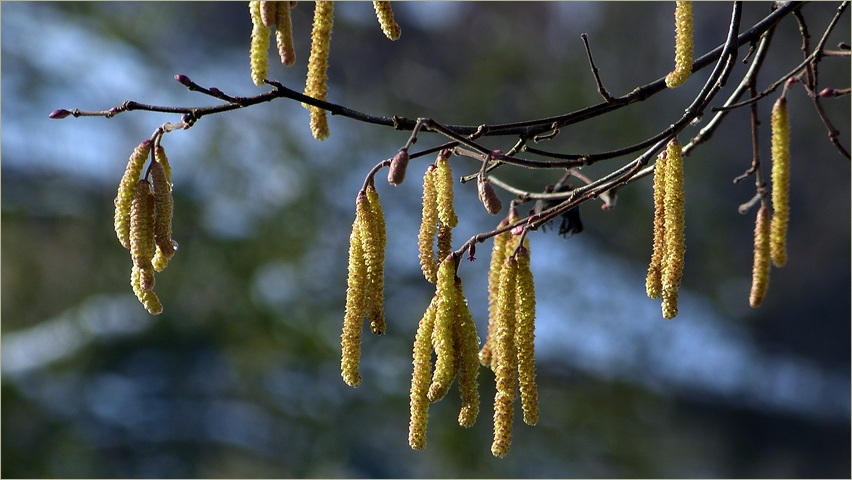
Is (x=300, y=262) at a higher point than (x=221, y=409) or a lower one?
higher

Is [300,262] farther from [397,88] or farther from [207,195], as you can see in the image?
[397,88]

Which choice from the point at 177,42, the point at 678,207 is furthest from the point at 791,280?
the point at 678,207

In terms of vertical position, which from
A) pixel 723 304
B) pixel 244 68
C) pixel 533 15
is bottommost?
pixel 723 304

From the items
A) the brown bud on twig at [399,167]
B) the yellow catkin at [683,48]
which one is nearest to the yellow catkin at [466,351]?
the brown bud on twig at [399,167]

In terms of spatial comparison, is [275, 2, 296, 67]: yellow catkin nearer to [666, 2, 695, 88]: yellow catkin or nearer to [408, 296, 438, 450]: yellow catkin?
[408, 296, 438, 450]: yellow catkin

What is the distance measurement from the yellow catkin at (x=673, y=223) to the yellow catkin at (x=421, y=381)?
349 millimetres

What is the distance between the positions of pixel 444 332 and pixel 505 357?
4.7 inches

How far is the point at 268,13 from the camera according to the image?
3.40 ft

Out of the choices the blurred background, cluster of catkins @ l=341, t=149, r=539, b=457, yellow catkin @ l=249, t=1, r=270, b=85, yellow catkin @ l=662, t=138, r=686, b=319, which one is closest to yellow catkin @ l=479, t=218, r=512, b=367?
cluster of catkins @ l=341, t=149, r=539, b=457

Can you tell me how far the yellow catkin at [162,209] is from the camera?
3.76 ft

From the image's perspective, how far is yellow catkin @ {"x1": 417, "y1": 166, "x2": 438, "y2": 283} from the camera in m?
1.19

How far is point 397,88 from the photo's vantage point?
9688 mm

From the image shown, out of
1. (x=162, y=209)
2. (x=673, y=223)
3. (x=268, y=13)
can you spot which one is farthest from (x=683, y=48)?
(x=162, y=209)

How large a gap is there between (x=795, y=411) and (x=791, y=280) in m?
1.53
